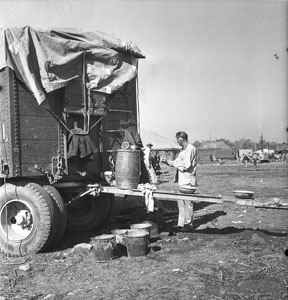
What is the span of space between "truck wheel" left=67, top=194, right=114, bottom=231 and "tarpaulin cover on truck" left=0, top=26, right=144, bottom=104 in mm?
2560

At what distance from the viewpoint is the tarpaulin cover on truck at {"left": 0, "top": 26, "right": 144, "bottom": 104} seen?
5.90 metres

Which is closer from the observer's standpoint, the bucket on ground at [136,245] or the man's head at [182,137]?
the bucket on ground at [136,245]

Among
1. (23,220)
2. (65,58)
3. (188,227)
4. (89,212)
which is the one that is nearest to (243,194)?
(188,227)

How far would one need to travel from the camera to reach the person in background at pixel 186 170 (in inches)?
293

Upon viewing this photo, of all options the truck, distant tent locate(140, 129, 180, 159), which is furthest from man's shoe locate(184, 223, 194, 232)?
distant tent locate(140, 129, 180, 159)

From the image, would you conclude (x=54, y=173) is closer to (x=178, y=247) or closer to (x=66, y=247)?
(x=66, y=247)

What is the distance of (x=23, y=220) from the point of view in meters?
6.24

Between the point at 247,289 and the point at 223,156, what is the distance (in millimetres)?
75411

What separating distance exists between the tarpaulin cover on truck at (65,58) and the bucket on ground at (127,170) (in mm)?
1392

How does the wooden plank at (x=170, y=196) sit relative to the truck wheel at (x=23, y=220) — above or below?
above

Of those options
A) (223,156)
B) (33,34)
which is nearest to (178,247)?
(33,34)

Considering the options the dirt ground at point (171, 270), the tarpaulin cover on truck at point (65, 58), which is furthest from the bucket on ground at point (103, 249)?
the tarpaulin cover on truck at point (65, 58)

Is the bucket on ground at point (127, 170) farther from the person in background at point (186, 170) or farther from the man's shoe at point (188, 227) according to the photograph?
the man's shoe at point (188, 227)

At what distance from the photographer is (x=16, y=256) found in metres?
5.96
